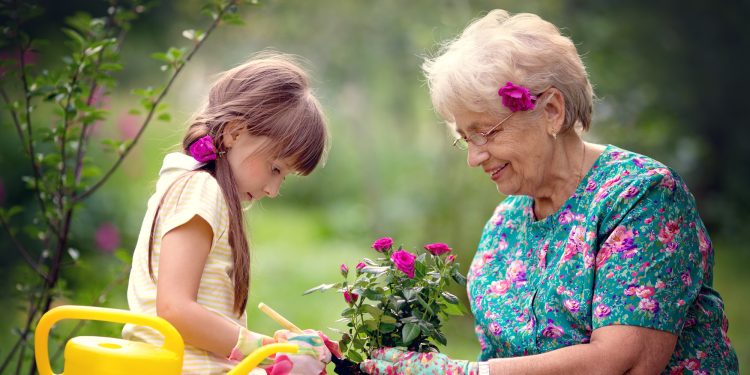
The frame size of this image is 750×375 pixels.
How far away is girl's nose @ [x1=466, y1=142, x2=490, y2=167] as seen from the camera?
246cm

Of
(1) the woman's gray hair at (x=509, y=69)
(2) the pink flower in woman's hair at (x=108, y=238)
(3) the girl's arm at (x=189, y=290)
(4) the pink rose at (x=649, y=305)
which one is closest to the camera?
(3) the girl's arm at (x=189, y=290)

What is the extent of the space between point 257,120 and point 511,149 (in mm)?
726

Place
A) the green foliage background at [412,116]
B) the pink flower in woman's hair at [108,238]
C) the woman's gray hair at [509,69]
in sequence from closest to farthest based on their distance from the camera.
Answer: the woman's gray hair at [509,69] < the pink flower in woman's hair at [108,238] < the green foliage background at [412,116]

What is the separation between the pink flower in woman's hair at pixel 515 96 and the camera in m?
2.37

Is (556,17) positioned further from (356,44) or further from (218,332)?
(218,332)

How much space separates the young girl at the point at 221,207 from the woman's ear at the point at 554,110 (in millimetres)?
642

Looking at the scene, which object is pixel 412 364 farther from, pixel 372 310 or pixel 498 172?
pixel 498 172

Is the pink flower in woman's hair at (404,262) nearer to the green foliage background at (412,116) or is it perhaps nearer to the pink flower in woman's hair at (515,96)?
the pink flower in woman's hair at (515,96)

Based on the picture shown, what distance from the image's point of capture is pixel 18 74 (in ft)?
9.92

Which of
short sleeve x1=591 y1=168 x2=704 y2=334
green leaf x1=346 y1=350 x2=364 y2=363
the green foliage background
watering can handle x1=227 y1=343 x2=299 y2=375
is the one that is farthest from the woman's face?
the green foliage background

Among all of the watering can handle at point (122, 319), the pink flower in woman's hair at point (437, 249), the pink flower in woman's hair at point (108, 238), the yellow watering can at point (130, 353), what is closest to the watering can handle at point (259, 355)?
the yellow watering can at point (130, 353)

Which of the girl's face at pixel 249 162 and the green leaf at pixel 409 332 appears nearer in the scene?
the green leaf at pixel 409 332

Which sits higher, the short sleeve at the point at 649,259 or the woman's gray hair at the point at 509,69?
the woman's gray hair at the point at 509,69

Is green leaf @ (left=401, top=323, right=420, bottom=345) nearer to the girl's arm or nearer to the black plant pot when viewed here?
the black plant pot
